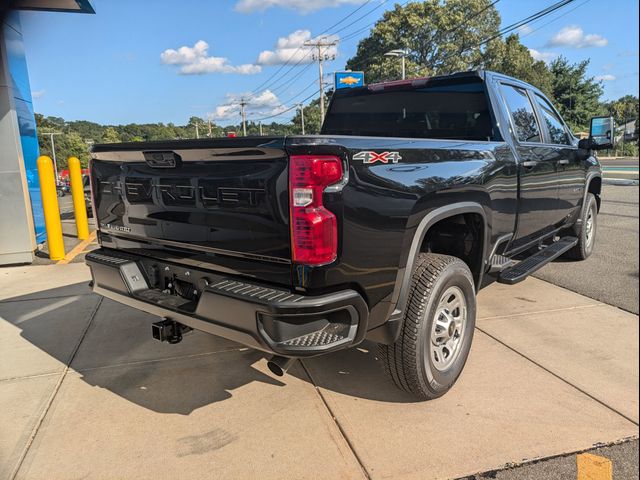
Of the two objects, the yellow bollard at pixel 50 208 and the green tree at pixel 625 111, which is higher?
the green tree at pixel 625 111

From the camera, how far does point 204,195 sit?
103 inches

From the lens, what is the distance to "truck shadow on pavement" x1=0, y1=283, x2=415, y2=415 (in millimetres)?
3277

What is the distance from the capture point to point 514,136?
401cm

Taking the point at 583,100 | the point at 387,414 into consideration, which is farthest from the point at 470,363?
the point at 583,100

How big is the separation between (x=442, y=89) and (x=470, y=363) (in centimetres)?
230

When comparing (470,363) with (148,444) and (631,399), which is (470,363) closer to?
(631,399)

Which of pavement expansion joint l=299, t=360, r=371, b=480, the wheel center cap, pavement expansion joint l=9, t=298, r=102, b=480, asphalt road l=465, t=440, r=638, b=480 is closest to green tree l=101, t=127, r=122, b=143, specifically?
pavement expansion joint l=9, t=298, r=102, b=480

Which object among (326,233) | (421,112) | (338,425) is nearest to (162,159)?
(326,233)

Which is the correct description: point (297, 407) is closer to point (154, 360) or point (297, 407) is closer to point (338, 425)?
point (338, 425)

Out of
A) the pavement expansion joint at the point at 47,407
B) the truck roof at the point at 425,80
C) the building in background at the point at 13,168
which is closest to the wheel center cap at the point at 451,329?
the truck roof at the point at 425,80

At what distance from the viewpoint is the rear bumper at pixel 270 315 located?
7.36ft

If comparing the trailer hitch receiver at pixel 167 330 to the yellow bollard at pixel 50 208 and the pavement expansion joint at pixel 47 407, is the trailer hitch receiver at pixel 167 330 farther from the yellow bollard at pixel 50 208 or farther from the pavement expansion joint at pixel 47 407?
the yellow bollard at pixel 50 208

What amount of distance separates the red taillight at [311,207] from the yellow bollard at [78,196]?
789cm

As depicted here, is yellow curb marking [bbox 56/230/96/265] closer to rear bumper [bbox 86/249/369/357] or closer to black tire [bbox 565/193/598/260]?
rear bumper [bbox 86/249/369/357]
